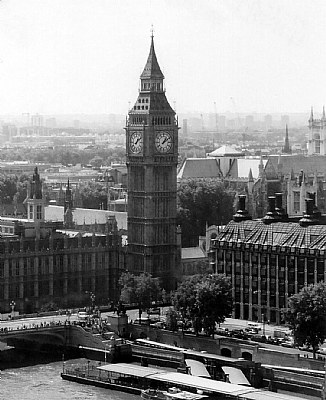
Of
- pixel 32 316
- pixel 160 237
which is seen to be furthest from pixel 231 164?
pixel 32 316

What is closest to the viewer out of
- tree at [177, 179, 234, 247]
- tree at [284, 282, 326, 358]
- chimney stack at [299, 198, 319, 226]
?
tree at [284, 282, 326, 358]

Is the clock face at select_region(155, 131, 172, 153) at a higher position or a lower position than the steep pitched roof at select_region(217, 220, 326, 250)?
higher

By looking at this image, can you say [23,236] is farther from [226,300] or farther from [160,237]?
[226,300]

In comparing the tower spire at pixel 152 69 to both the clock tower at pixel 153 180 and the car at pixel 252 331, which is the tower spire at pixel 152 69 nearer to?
the clock tower at pixel 153 180

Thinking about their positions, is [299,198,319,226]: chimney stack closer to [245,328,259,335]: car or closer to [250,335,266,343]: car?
[245,328,259,335]: car

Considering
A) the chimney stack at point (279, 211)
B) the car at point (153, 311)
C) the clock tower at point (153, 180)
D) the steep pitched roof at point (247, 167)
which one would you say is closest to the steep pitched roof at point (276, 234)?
the chimney stack at point (279, 211)

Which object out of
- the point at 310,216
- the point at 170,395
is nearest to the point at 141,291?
the point at 310,216

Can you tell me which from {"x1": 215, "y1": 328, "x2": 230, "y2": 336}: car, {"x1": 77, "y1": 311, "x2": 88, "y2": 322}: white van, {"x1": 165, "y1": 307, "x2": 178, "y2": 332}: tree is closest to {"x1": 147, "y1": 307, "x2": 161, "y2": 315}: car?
{"x1": 77, "y1": 311, "x2": 88, "y2": 322}: white van
